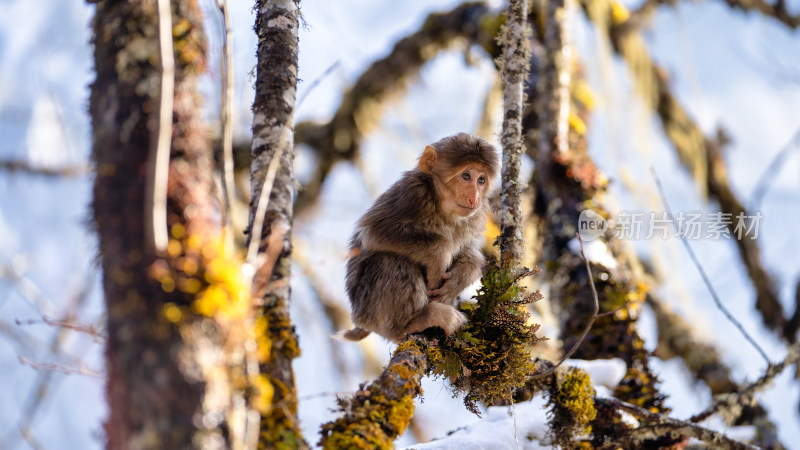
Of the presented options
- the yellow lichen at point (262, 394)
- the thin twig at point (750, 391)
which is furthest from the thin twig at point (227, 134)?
the thin twig at point (750, 391)

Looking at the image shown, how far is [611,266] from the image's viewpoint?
5070mm

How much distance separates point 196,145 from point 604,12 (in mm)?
6293

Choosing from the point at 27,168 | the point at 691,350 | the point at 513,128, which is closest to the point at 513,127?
the point at 513,128

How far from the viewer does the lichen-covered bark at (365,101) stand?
816 centimetres

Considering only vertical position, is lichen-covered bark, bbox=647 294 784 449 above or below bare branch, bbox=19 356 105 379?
above

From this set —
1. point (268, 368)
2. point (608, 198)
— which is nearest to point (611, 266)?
point (608, 198)

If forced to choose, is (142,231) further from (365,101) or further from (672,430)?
(365,101)

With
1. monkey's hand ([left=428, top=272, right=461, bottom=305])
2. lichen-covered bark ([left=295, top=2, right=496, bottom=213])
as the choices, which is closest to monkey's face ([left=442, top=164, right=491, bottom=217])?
monkey's hand ([left=428, top=272, right=461, bottom=305])

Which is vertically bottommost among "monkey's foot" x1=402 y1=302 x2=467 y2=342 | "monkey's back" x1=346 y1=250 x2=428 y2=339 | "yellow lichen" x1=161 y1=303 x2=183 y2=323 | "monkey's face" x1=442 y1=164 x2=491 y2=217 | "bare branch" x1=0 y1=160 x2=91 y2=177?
"yellow lichen" x1=161 y1=303 x2=183 y2=323

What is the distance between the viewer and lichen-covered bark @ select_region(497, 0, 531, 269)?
3404 mm

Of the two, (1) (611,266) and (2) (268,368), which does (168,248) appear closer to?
(2) (268,368)

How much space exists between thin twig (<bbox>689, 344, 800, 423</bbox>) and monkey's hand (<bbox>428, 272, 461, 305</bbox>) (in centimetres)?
161

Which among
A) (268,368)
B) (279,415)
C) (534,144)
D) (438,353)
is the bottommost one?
(279,415)

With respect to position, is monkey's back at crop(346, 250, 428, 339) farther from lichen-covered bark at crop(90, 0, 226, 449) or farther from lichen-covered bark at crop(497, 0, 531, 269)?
lichen-covered bark at crop(90, 0, 226, 449)
